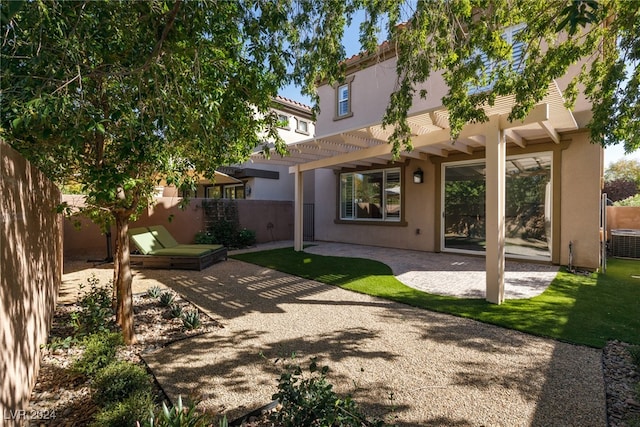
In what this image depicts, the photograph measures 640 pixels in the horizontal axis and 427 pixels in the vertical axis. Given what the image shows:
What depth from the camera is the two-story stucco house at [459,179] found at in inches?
209

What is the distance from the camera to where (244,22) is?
3193 mm

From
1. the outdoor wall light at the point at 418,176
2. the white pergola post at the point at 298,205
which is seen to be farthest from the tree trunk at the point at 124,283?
the outdoor wall light at the point at 418,176

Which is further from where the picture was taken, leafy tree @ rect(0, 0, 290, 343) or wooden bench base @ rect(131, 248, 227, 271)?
wooden bench base @ rect(131, 248, 227, 271)

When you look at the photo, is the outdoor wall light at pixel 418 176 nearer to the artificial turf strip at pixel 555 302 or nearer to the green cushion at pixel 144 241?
the artificial turf strip at pixel 555 302

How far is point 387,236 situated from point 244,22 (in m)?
9.17

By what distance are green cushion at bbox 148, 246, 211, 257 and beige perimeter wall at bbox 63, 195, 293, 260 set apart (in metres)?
0.84

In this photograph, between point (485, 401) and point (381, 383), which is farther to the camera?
point (381, 383)

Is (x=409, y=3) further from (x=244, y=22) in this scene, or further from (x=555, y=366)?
(x=555, y=366)

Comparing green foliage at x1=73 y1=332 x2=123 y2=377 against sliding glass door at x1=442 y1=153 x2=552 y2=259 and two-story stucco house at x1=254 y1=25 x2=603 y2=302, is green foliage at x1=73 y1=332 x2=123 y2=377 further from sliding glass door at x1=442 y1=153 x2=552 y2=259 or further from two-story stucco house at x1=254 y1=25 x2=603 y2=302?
sliding glass door at x1=442 y1=153 x2=552 y2=259

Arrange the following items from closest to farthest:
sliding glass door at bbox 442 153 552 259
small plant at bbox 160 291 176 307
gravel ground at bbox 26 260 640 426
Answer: gravel ground at bbox 26 260 640 426, small plant at bbox 160 291 176 307, sliding glass door at bbox 442 153 552 259

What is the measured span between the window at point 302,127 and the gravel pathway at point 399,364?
44.0 feet

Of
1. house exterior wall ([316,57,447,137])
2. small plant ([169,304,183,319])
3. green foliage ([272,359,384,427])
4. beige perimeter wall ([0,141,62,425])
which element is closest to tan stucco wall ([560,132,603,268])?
house exterior wall ([316,57,447,137])

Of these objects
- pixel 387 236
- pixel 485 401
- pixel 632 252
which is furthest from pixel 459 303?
pixel 632 252

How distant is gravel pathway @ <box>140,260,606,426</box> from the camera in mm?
2533
